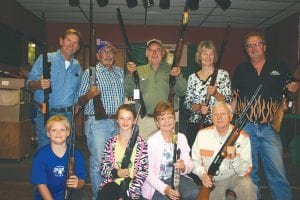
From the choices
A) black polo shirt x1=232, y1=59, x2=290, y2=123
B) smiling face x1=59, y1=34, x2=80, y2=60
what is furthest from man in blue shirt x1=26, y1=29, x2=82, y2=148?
black polo shirt x1=232, y1=59, x2=290, y2=123

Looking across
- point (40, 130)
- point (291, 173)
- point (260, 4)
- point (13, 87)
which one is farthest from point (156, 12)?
point (40, 130)

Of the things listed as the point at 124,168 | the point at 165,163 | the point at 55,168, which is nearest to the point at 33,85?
the point at 55,168

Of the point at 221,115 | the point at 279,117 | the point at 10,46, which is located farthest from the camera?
the point at 10,46

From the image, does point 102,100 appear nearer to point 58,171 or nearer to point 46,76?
point 46,76

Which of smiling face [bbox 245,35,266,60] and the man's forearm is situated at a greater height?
smiling face [bbox 245,35,266,60]

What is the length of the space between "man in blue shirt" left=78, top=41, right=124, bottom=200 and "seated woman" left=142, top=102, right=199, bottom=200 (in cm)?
73

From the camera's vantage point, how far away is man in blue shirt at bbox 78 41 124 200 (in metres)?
3.63

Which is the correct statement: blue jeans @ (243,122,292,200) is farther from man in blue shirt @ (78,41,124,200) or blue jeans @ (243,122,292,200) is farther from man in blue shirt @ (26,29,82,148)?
man in blue shirt @ (26,29,82,148)

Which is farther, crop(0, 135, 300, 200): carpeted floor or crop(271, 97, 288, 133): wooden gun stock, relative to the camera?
crop(0, 135, 300, 200): carpeted floor

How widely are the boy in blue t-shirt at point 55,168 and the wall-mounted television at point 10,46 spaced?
419 cm

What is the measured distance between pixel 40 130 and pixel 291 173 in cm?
403

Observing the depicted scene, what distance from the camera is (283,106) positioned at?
3340mm

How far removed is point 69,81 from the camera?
A: 369cm

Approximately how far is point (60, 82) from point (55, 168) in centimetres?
107
